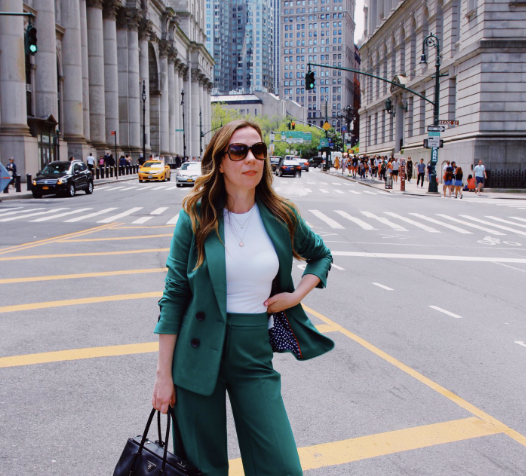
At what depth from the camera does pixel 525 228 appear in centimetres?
1823

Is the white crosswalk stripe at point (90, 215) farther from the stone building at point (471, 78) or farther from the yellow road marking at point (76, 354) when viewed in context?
the stone building at point (471, 78)

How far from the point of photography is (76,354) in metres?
6.12

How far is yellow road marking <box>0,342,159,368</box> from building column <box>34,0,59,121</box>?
132ft

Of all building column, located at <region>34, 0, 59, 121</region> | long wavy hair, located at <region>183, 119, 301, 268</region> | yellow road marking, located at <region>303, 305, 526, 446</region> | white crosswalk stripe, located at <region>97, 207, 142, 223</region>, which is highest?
building column, located at <region>34, 0, 59, 121</region>

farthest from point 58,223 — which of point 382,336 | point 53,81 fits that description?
point 53,81

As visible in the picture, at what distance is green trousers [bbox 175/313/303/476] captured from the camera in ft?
8.61

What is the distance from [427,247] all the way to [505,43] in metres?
27.2

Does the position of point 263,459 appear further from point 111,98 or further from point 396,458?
point 111,98

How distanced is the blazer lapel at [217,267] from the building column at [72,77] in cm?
4975

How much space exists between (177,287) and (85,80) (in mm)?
54406

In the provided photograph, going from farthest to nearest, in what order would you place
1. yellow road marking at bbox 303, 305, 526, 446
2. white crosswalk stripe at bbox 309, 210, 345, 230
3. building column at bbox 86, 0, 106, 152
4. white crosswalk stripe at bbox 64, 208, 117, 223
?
1. building column at bbox 86, 0, 106, 152
2. white crosswalk stripe at bbox 64, 208, 117, 223
3. white crosswalk stripe at bbox 309, 210, 345, 230
4. yellow road marking at bbox 303, 305, 526, 446

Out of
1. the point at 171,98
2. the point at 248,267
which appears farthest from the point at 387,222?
the point at 171,98

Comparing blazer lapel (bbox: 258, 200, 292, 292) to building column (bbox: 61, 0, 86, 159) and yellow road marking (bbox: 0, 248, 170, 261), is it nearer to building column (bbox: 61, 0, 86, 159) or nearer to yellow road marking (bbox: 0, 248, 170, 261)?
yellow road marking (bbox: 0, 248, 170, 261)

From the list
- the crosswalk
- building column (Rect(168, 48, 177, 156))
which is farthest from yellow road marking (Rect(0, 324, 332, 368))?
building column (Rect(168, 48, 177, 156))
